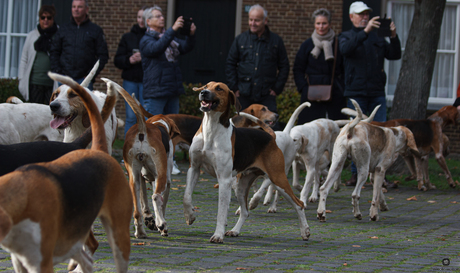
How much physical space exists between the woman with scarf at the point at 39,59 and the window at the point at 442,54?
876 cm

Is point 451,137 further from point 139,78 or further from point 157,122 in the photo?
point 157,122

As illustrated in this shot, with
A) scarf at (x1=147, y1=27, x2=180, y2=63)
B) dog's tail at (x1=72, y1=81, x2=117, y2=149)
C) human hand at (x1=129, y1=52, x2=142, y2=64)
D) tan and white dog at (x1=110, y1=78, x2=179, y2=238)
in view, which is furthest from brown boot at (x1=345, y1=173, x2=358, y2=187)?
dog's tail at (x1=72, y1=81, x2=117, y2=149)

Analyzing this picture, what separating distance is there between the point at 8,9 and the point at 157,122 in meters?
10.9

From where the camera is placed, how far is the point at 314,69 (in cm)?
980

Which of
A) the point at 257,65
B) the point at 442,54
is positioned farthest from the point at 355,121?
the point at 442,54

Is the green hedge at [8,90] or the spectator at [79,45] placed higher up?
the spectator at [79,45]

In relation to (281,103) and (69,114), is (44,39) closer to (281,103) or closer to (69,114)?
(69,114)

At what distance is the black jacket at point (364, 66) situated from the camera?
9.61 metres

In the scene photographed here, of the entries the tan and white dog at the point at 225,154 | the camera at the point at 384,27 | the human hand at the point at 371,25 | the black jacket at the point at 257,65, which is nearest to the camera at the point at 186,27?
the black jacket at the point at 257,65

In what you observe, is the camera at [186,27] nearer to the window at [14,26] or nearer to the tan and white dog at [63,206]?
the tan and white dog at [63,206]

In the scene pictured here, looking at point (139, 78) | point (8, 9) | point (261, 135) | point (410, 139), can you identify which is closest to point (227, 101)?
point (261, 135)

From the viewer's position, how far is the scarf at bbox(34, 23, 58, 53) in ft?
32.2

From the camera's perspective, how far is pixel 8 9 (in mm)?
15211

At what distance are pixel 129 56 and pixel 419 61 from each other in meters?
5.61
